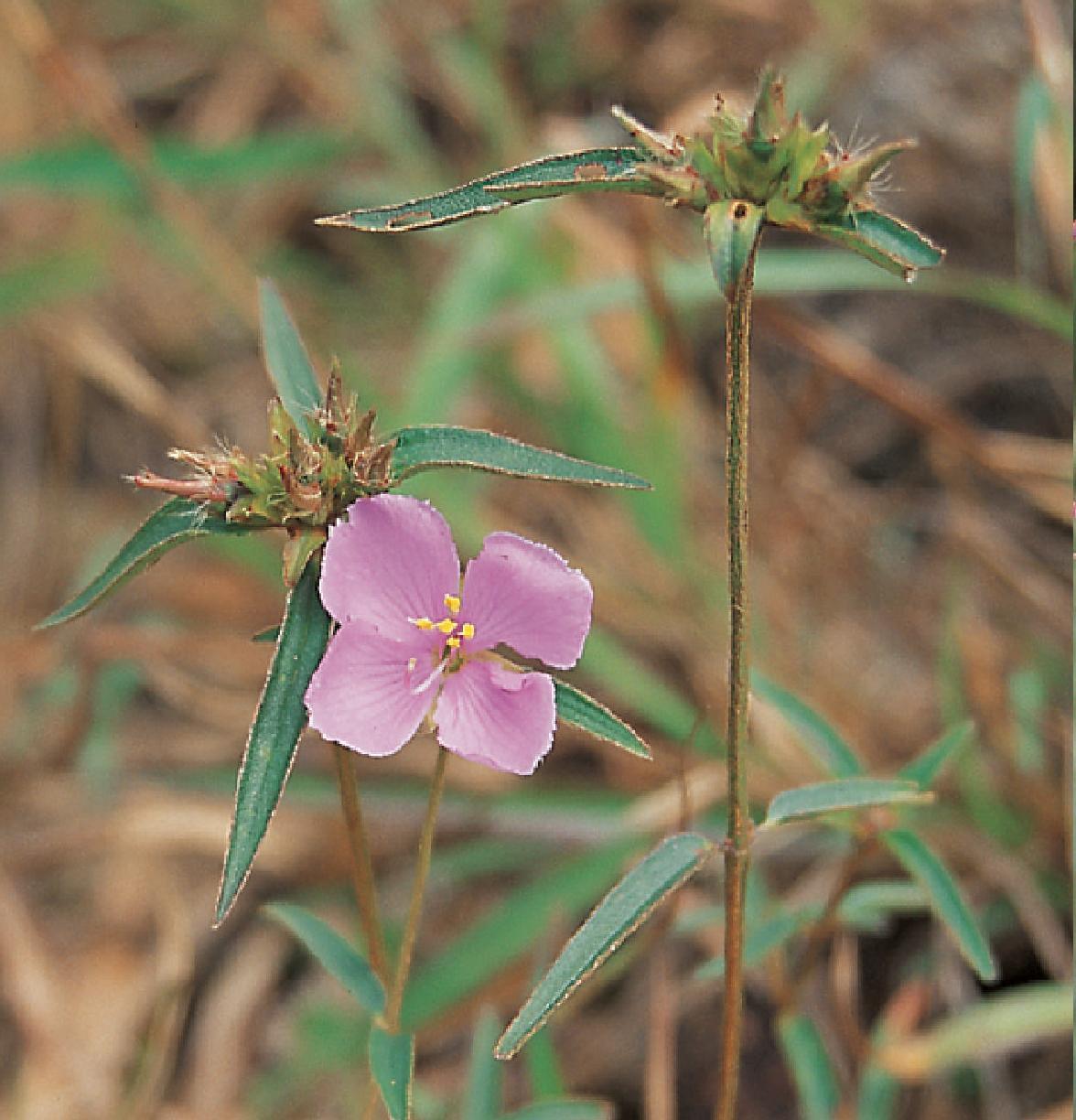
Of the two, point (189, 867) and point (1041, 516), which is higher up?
point (1041, 516)

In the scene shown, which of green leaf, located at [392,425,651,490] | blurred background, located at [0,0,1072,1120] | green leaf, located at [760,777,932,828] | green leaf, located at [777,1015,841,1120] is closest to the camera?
green leaf, located at [392,425,651,490]

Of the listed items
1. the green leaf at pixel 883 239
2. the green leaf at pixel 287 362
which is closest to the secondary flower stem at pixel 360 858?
the green leaf at pixel 287 362

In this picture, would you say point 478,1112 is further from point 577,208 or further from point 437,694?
point 577,208

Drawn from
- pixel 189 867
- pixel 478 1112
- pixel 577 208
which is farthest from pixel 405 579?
pixel 577 208

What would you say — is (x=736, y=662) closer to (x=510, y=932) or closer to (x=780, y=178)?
(x=780, y=178)

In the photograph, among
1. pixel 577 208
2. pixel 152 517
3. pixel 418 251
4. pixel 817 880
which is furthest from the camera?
pixel 418 251

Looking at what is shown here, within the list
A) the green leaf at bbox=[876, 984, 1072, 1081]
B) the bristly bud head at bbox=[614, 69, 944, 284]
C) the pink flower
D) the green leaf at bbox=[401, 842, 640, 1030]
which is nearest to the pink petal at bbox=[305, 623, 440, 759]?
the pink flower

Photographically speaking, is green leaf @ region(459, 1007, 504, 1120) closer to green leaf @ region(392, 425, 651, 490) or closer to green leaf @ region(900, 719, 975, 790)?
green leaf @ region(900, 719, 975, 790)
